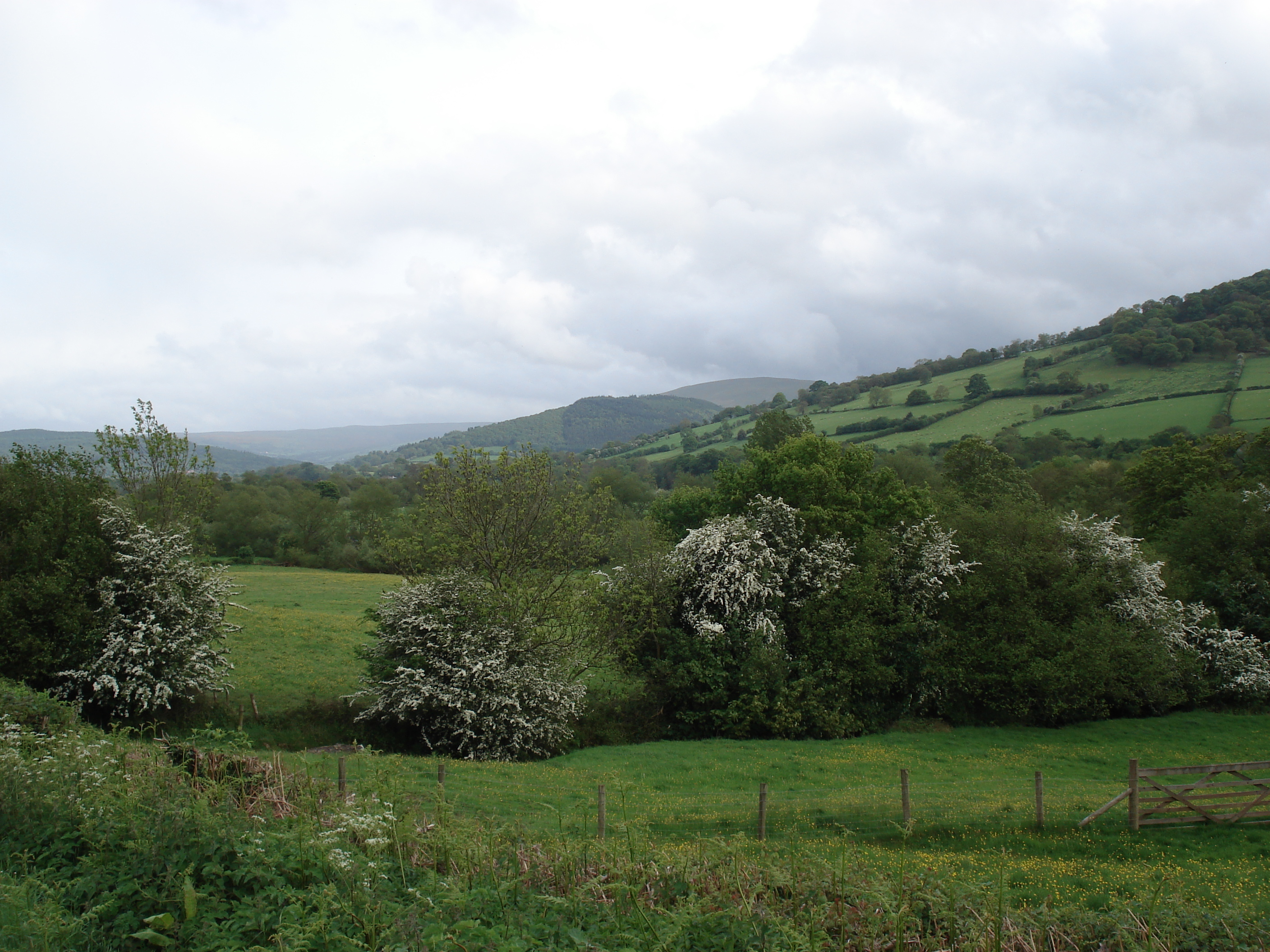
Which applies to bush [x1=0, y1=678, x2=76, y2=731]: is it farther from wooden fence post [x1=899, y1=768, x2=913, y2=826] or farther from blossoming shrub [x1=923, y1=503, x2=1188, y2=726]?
blossoming shrub [x1=923, y1=503, x2=1188, y2=726]

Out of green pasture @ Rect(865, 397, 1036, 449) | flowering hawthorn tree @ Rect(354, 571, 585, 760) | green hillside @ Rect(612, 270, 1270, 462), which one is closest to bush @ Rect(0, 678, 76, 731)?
flowering hawthorn tree @ Rect(354, 571, 585, 760)

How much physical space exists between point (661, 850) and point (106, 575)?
21166mm

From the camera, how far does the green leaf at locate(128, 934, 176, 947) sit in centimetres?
579

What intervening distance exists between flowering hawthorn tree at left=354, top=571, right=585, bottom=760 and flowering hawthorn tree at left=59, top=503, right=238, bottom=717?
4.89 meters

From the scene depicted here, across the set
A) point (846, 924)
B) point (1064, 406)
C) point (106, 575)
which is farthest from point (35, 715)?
point (1064, 406)

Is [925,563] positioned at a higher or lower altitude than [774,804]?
higher

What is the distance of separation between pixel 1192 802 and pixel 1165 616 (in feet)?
61.3

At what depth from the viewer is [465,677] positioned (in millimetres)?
22547

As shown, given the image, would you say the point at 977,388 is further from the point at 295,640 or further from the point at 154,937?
the point at 154,937

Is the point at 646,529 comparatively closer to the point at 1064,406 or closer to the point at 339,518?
the point at 339,518

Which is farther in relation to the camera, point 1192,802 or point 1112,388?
point 1112,388

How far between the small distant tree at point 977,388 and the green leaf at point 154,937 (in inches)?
5286

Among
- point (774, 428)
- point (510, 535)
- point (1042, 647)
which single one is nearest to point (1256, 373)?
point (774, 428)

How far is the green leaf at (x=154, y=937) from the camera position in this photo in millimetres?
5785
